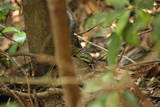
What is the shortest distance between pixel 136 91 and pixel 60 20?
526mm

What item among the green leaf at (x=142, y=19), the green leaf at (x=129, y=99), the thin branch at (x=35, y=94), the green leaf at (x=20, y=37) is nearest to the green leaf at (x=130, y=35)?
the green leaf at (x=142, y=19)

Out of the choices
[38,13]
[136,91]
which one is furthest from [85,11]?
[136,91]

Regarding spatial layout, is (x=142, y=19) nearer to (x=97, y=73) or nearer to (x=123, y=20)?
(x=123, y=20)

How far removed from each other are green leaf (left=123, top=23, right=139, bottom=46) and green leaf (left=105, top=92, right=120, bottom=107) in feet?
0.61

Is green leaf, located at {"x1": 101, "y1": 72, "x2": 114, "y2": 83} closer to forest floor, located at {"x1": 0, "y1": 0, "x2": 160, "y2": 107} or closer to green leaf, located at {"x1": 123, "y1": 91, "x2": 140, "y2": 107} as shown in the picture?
green leaf, located at {"x1": 123, "y1": 91, "x2": 140, "y2": 107}

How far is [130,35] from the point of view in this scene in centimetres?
121

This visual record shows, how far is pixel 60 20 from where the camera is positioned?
37.8 inches

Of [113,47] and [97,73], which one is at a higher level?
[113,47]

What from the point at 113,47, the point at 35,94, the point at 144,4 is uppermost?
the point at 144,4

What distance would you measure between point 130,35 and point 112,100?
0.22 meters

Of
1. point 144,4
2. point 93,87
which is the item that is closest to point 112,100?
point 93,87

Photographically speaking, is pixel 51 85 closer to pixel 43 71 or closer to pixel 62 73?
pixel 43 71

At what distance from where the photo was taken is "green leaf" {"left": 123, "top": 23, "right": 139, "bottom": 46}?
1203 millimetres

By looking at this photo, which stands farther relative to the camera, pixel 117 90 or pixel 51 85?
pixel 51 85
